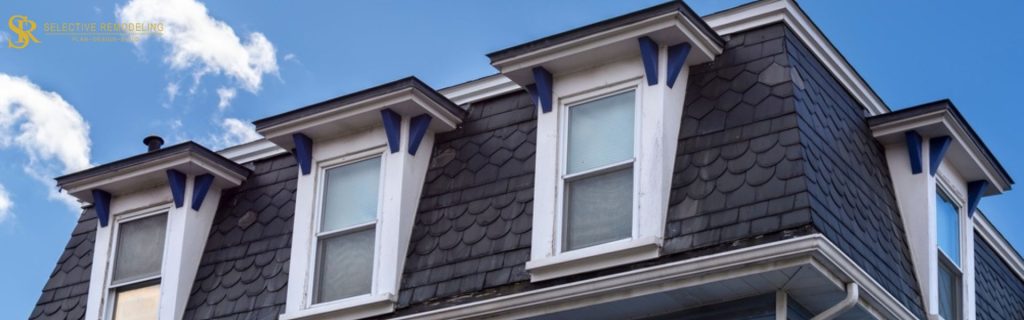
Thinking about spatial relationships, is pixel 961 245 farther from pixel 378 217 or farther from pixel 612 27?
pixel 378 217

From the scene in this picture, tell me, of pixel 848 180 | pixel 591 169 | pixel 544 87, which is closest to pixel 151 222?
pixel 544 87

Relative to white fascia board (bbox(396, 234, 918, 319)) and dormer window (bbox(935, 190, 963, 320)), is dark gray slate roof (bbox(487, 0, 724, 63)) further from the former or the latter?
dormer window (bbox(935, 190, 963, 320))

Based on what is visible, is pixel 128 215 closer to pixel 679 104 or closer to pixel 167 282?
pixel 167 282

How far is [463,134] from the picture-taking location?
656 inches

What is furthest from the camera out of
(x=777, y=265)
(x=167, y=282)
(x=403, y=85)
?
(x=167, y=282)

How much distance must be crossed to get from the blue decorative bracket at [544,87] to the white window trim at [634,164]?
0.18 ft

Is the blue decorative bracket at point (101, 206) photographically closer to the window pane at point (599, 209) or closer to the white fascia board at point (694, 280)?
the white fascia board at point (694, 280)

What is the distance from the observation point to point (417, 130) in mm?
16453

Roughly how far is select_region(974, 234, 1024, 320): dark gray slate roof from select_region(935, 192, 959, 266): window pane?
1.10m

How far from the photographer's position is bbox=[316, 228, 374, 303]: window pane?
16328 mm

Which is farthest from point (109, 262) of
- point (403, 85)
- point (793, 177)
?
point (793, 177)

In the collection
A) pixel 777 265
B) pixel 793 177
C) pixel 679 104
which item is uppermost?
pixel 679 104

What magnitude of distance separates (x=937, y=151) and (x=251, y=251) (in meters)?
6.75

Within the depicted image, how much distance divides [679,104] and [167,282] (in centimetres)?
581
